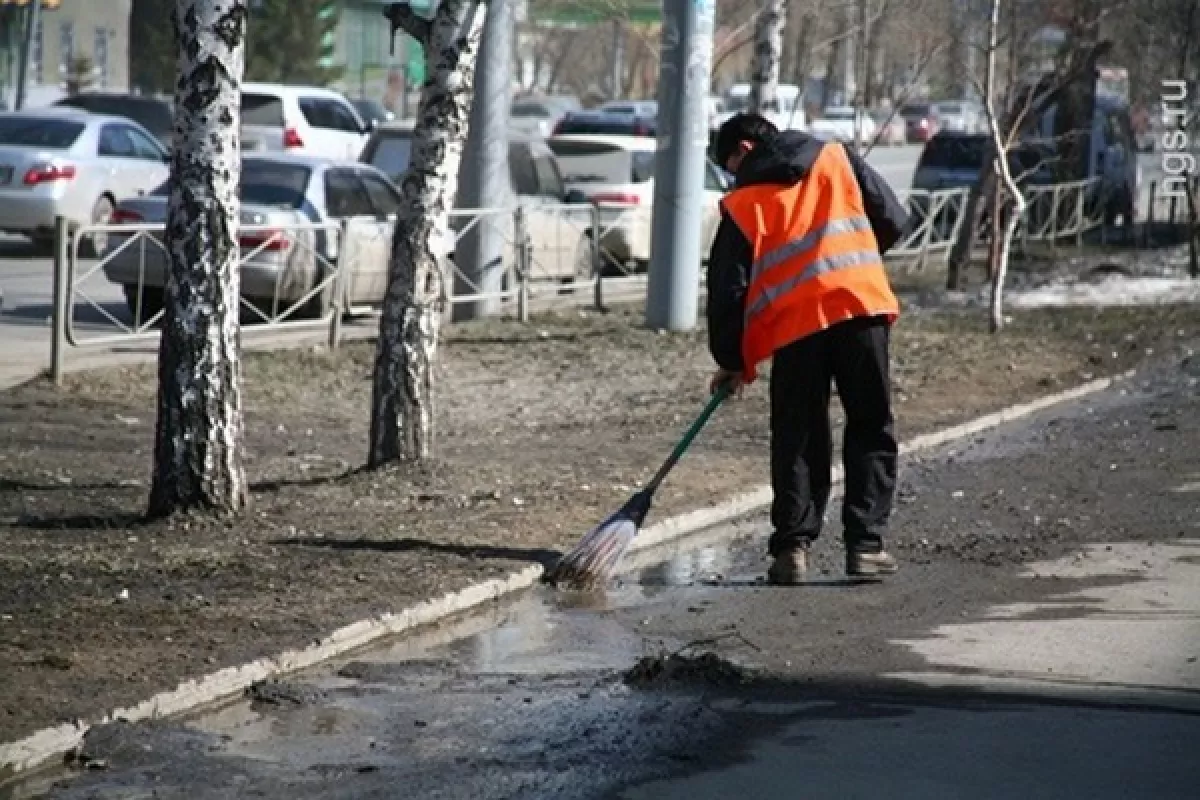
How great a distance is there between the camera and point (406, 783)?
6203mm

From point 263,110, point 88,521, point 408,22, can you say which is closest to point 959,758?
point 88,521

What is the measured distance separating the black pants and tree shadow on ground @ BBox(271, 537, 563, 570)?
37.2 inches

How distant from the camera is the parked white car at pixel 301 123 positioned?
33625 mm

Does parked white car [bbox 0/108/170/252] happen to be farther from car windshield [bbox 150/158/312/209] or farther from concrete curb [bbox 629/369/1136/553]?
concrete curb [bbox 629/369/1136/553]

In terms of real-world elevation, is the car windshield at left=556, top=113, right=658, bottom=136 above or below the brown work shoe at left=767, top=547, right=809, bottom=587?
above

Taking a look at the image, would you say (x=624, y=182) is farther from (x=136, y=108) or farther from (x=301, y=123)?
(x=136, y=108)

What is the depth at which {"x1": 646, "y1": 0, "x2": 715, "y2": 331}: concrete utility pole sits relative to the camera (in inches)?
770

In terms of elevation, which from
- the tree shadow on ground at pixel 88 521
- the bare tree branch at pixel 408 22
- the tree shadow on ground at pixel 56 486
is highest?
the bare tree branch at pixel 408 22

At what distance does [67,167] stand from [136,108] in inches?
492

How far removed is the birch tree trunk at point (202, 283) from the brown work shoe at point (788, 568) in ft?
7.66

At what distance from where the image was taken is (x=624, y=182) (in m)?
26.5

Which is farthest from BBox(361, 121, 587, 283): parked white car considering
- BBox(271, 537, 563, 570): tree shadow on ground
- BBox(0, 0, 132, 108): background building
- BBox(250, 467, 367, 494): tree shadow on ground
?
BBox(0, 0, 132, 108): background building

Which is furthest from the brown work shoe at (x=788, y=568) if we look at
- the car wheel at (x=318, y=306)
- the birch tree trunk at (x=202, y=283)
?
the car wheel at (x=318, y=306)

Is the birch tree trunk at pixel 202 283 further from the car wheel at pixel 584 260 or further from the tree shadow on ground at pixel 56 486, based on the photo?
the car wheel at pixel 584 260
